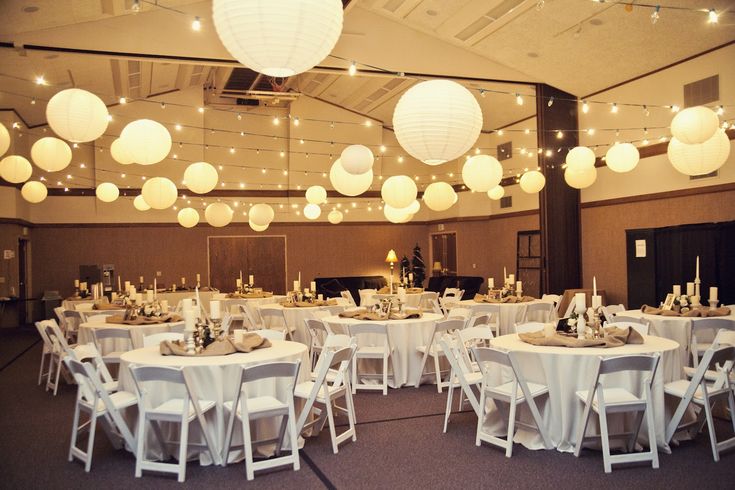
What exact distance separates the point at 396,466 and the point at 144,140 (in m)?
4.12

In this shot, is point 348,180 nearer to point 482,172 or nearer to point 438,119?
point 482,172

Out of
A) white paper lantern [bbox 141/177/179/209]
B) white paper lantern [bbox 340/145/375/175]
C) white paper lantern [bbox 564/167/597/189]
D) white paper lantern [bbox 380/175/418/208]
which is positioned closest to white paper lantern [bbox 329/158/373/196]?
white paper lantern [bbox 380/175/418/208]

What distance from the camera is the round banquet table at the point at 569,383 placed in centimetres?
483

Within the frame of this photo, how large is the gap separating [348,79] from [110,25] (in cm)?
705

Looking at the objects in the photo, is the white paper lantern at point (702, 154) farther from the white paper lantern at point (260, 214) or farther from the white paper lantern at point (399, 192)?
the white paper lantern at point (260, 214)

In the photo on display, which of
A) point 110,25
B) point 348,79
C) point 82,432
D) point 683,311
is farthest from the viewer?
point 348,79

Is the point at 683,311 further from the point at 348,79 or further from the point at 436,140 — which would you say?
the point at 348,79

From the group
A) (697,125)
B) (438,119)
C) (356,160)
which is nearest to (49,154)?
(356,160)

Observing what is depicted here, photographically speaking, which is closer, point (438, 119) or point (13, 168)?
point (438, 119)

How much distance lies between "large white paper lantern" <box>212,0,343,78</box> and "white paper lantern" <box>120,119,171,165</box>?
3.76 metres

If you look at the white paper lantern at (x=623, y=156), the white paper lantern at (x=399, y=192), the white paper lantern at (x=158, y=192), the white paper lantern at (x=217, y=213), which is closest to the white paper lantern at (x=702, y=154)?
the white paper lantern at (x=623, y=156)

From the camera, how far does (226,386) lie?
15.7 feet

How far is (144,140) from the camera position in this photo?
661 cm

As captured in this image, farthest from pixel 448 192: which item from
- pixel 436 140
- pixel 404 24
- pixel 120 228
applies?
pixel 120 228
